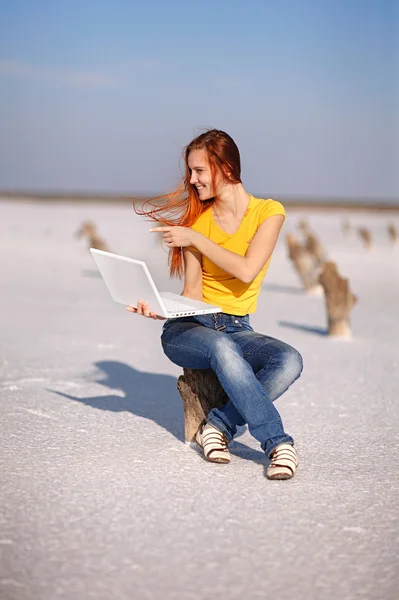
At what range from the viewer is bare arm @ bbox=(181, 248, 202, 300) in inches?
175

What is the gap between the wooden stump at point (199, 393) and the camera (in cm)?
450

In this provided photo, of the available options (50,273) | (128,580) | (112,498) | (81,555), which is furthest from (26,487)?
(50,273)

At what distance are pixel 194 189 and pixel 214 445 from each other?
126cm

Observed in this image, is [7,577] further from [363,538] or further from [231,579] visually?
[363,538]

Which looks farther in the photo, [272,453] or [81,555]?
[272,453]

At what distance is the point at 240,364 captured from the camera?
161 inches

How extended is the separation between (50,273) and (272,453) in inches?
453

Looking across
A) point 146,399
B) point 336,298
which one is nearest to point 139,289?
point 146,399

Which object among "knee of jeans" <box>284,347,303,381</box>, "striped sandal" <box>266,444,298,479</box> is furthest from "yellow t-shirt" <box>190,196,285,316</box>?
"striped sandal" <box>266,444,298,479</box>

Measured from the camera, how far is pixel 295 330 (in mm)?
9344

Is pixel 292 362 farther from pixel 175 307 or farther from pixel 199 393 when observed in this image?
pixel 175 307

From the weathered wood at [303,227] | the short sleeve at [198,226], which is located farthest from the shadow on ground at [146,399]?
the weathered wood at [303,227]

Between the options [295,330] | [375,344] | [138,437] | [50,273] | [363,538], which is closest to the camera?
[363,538]

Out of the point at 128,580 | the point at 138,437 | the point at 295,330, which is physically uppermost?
the point at 128,580
